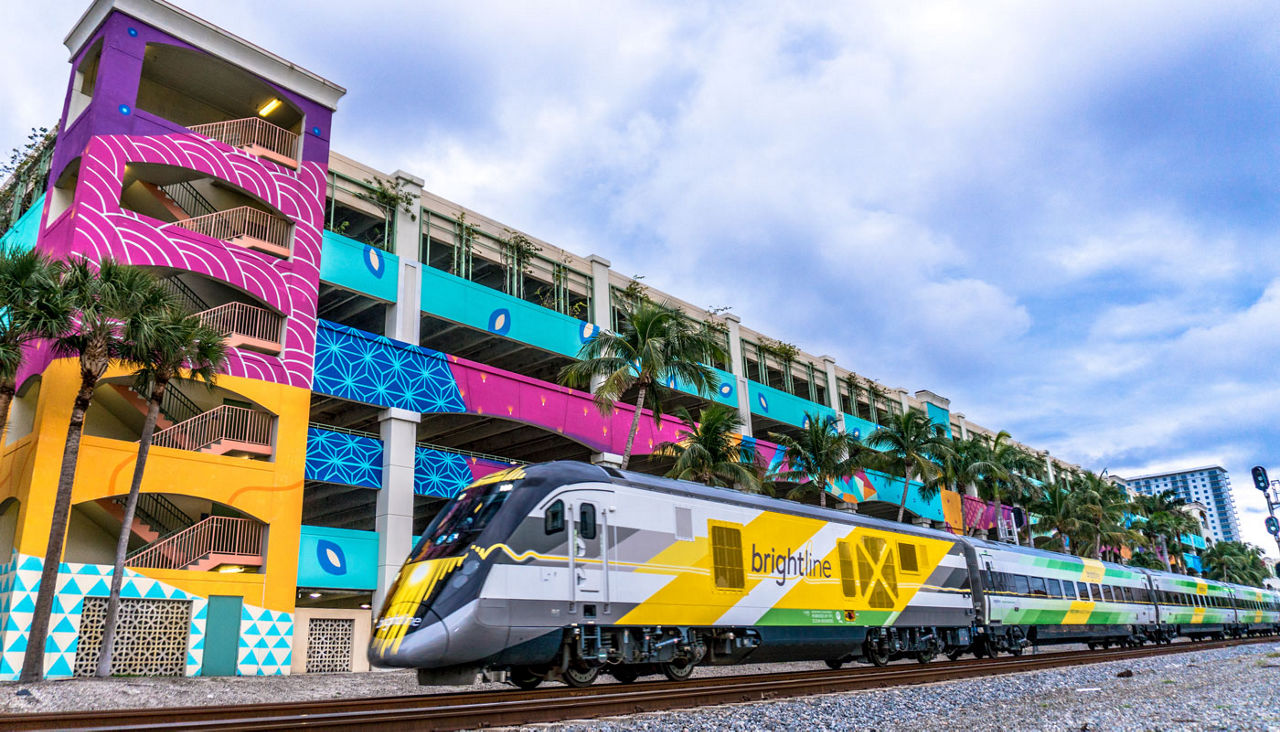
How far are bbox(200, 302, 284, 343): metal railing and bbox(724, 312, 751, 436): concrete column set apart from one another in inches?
963

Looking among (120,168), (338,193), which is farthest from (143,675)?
(338,193)

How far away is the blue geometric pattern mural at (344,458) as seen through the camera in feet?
94.0

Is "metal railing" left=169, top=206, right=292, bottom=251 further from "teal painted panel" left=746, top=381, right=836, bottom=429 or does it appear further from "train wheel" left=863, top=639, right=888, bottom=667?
"teal painted panel" left=746, top=381, right=836, bottom=429

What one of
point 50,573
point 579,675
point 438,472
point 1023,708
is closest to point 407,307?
point 438,472

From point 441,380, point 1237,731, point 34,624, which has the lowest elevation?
point 1237,731

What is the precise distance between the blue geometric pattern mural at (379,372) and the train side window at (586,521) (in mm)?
16624

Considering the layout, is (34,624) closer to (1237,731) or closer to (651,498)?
(651,498)

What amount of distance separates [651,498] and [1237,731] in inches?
390

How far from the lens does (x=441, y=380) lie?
32125 millimetres

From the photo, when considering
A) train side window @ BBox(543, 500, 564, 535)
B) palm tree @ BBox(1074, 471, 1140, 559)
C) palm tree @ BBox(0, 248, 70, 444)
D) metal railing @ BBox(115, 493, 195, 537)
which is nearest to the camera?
train side window @ BBox(543, 500, 564, 535)

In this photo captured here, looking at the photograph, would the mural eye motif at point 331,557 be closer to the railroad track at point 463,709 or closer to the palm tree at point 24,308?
the palm tree at point 24,308

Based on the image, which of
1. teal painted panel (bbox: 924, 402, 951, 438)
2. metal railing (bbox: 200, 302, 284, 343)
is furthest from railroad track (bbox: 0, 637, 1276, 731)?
teal painted panel (bbox: 924, 402, 951, 438)

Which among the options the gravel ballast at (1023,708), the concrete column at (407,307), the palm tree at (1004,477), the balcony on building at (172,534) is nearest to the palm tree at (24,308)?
the balcony on building at (172,534)

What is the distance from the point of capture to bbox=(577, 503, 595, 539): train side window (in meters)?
15.6
